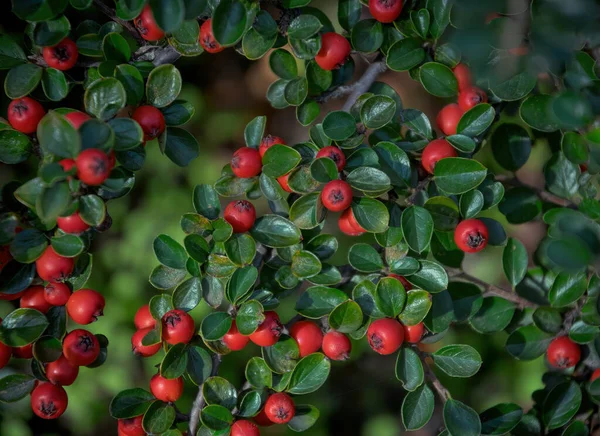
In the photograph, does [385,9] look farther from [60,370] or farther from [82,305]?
[60,370]

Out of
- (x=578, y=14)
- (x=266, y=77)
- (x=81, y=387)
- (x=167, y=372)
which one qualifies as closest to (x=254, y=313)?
(x=167, y=372)

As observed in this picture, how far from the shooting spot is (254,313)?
5.17 ft

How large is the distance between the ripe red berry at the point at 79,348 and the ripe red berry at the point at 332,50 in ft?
3.40

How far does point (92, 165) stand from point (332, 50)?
81cm

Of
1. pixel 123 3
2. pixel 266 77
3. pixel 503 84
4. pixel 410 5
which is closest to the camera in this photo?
pixel 123 3

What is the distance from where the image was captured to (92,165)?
1.30 metres

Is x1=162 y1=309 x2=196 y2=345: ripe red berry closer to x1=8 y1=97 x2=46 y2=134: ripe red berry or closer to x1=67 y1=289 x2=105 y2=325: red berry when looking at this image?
x1=67 y1=289 x2=105 y2=325: red berry

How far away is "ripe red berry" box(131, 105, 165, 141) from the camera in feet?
5.30

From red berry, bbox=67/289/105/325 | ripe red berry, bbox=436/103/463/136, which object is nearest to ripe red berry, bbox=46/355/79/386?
red berry, bbox=67/289/105/325

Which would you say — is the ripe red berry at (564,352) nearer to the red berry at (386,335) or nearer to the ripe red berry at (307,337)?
the red berry at (386,335)

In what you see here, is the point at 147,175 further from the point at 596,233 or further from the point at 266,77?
the point at 596,233

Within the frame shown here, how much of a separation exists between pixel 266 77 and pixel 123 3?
297 centimetres

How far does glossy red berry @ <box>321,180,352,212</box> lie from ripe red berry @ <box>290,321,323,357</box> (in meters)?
0.37

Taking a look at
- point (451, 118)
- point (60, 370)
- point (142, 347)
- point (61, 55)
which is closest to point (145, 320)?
point (142, 347)
